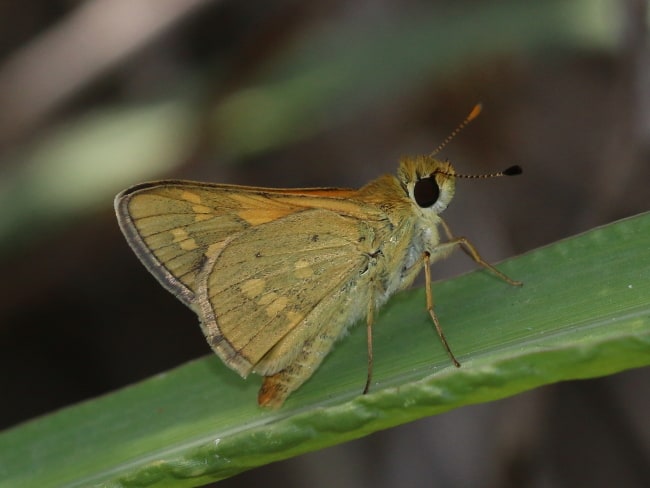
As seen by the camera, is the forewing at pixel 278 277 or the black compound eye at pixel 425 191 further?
the black compound eye at pixel 425 191

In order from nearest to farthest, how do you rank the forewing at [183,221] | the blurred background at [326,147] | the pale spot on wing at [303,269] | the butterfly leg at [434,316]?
1. the butterfly leg at [434,316]
2. the forewing at [183,221]
3. the pale spot on wing at [303,269]
4. the blurred background at [326,147]

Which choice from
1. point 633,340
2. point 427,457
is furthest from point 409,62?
point 633,340

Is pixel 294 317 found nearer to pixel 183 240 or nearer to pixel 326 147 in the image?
pixel 183 240

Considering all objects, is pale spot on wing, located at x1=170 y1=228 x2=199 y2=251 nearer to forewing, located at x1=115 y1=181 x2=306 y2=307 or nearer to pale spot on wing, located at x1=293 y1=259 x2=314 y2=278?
forewing, located at x1=115 y1=181 x2=306 y2=307

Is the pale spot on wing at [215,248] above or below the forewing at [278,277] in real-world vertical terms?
above

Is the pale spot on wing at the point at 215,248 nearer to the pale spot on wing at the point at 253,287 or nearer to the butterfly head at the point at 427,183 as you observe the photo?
the pale spot on wing at the point at 253,287

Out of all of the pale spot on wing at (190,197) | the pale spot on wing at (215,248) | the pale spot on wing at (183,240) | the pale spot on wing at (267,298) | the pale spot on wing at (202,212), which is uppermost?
the pale spot on wing at (190,197)

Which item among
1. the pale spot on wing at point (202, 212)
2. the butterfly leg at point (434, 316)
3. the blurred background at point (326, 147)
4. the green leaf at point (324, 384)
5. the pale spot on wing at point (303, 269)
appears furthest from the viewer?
the blurred background at point (326, 147)

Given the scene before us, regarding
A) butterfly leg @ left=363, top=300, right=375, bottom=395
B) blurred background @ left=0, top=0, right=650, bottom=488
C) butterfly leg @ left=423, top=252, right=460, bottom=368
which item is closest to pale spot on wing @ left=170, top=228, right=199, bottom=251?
butterfly leg @ left=363, top=300, right=375, bottom=395

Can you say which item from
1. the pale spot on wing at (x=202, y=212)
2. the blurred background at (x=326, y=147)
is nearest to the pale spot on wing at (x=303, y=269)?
the pale spot on wing at (x=202, y=212)
